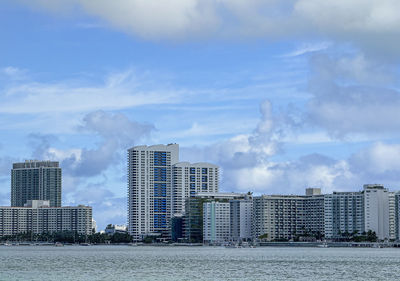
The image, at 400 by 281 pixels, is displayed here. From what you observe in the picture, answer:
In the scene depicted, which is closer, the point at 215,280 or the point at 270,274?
the point at 215,280

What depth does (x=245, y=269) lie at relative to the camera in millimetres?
109000

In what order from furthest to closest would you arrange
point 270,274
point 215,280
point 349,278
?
point 270,274 < point 349,278 < point 215,280

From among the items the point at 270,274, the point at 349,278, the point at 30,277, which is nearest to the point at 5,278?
the point at 30,277

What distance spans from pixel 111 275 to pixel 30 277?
9468mm

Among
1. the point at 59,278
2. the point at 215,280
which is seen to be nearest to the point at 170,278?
the point at 215,280

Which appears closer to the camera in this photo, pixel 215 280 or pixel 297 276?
pixel 215 280

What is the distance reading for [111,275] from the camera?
94.6 metres

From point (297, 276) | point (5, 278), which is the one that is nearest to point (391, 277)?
point (297, 276)

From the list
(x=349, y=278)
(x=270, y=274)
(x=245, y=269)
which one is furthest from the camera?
(x=245, y=269)

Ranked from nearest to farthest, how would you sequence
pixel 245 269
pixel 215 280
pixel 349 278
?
pixel 215 280 → pixel 349 278 → pixel 245 269

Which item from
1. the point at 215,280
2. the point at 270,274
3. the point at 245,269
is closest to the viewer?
the point at 215,280

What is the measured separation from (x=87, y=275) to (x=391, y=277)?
34.3 metres

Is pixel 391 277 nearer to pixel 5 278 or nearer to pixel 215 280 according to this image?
pixel 215 280

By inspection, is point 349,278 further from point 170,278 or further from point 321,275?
point 170,278
